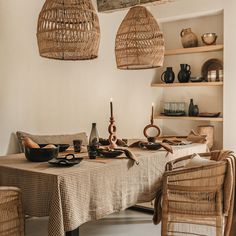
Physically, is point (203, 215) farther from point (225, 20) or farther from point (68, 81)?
point (225, 20)

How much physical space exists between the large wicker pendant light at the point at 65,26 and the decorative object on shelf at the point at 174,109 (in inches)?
128

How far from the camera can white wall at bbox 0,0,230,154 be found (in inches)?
166

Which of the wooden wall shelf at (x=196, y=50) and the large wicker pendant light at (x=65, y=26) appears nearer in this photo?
the large wicker pendant light at (x=65, y=26)

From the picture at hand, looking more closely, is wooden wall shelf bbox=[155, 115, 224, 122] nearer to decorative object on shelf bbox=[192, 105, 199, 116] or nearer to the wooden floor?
decorative object on shelf bbox=[192, 105, 199, 116]

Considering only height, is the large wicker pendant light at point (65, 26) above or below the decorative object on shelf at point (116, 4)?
below

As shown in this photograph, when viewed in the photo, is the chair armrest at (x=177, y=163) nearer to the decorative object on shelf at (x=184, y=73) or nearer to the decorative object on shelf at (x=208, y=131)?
the decorative object on shelf at (x=208, y=131)

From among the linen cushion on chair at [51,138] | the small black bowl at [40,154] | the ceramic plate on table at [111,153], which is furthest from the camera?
the linen cushion on chair at [51,138]

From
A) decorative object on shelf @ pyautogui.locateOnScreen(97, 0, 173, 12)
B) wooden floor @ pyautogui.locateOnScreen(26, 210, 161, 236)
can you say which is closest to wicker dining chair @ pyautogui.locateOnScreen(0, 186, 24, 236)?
wooden floor @ pyautogui.locateOnScreen(26, 210, 161, 236)

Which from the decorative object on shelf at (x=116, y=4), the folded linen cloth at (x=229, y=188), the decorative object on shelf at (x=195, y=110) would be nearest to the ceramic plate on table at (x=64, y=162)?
the folded linen cloth at (x=229, y=188)

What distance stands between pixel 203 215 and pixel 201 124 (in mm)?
3131

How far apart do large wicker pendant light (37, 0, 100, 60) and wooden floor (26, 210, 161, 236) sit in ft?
5.65

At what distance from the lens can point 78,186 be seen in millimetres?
2529

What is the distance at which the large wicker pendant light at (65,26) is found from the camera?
2877 mm

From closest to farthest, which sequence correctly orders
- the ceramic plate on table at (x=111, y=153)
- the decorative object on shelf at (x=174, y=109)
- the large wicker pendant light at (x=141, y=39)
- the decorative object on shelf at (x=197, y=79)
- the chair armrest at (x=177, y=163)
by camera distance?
the ceramic plate on table at (x=111, y=153), the chair armrest at (x=177, y=163), the large wicker pendant light at (x=141, y=39), the decorative object on shelf at (x=197, y=79), the decorative object on shelf at (x=174, y=109)
